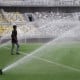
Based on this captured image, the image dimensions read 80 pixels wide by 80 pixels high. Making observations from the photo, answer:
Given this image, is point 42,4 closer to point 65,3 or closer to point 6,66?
point 65,3

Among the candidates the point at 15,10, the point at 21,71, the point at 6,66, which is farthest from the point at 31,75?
the point at 15,10

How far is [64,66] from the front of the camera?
53.5ft

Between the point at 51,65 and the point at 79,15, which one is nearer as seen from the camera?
the point at 51,65

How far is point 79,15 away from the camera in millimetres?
59312

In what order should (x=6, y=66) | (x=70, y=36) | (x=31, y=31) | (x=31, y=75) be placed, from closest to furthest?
(x=31, y=75) < (x=6, y=66) < (x=70, y=36) < (x=31, y=31)

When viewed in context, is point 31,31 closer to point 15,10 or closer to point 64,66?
point 15,10

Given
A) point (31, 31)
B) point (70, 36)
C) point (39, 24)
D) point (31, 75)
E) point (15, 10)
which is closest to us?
point (31, 75)

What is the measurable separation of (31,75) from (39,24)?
38998mm

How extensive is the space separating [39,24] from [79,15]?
8.98 metres

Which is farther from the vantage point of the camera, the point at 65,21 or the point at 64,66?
A: the point at 65,21

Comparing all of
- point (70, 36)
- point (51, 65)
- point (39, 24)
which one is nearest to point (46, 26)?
point (39, 24)

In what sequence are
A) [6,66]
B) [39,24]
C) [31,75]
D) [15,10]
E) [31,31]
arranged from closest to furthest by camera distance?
[31,75] → [6,66] → [31,31] → [39,24] → [15,10]

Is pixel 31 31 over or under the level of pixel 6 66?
under

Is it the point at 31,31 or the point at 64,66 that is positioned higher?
the point at 64,66
